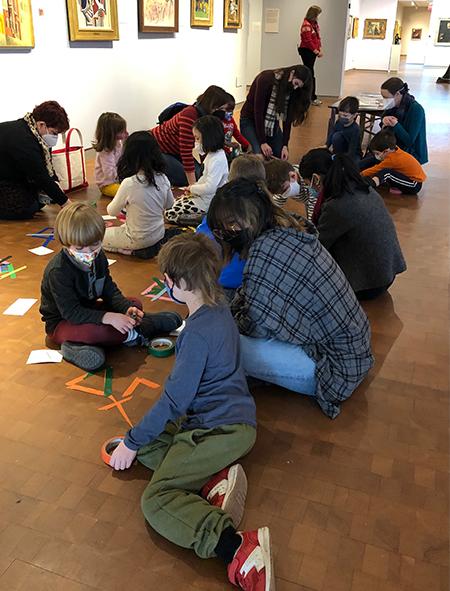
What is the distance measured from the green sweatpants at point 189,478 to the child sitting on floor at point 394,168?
3993 millimetres

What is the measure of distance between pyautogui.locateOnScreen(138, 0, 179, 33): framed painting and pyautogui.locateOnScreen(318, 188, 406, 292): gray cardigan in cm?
503

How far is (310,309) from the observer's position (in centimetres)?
206

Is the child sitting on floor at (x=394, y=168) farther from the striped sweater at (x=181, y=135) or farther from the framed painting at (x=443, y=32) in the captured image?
the framed painting at (x=443, y=32)

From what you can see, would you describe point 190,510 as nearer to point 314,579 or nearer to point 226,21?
point 314,579

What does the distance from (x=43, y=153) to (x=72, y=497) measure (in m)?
3.08

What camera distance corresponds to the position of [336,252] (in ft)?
9.92

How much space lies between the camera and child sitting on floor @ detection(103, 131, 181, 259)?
3438 millimetres

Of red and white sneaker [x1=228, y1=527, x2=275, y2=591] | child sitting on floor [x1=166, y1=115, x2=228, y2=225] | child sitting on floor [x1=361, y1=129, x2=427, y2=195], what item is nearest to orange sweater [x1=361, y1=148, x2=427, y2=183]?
child sitting on floor [x1=361, y1=129, x2=427, y2=195]

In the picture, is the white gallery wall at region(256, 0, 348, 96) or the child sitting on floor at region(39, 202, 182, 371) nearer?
the child sitting on floor at region(39, 202, 182, 371)

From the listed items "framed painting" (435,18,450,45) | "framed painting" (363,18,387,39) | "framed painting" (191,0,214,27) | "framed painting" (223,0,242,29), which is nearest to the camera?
"framed painting" (191,0,214,27)

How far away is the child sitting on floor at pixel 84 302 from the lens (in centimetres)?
230

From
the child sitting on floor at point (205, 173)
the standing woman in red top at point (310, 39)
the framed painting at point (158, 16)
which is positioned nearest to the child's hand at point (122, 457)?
the child sitting on floor at point (205, 173)

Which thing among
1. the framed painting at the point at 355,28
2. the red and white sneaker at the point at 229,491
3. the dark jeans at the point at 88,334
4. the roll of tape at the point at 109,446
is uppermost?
the framed painting at the point at 355,28

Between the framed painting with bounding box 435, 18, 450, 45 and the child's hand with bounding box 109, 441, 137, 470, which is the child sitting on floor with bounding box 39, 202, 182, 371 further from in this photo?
the framed painting with bounding box 435, 18, 450, 45
